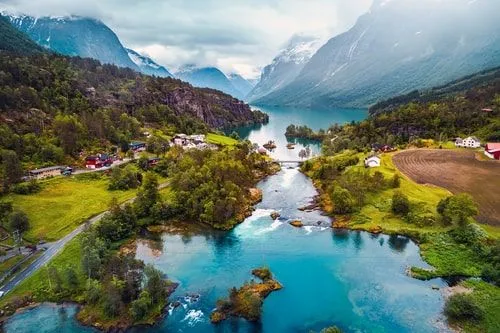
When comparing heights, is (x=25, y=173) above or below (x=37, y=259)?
above

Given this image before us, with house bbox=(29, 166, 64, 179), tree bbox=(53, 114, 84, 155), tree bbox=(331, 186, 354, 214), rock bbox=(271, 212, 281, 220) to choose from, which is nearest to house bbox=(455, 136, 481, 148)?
tree bbox=(331, 186, 354, 214)

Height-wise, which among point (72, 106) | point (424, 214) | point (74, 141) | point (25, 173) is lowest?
point (424, 214)

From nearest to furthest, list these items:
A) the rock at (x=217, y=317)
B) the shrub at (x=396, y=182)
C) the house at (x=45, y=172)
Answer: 1. the rock at (x=217, y=317)
2. the shrub at (x=396, y=182)
3. the house at (x=45, y=172)

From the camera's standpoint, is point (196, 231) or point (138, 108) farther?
point (138, 108)

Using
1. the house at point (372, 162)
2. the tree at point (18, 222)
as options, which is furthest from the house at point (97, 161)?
the house at point (372, 162)

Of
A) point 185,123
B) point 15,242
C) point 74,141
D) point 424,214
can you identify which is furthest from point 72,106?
point 424,214

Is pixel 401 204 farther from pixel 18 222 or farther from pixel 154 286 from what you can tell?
pixel 18 222

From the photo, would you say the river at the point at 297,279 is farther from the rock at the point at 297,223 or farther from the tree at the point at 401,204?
the tree at the point at 401,204

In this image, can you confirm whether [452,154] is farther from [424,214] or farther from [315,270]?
[315,270]
